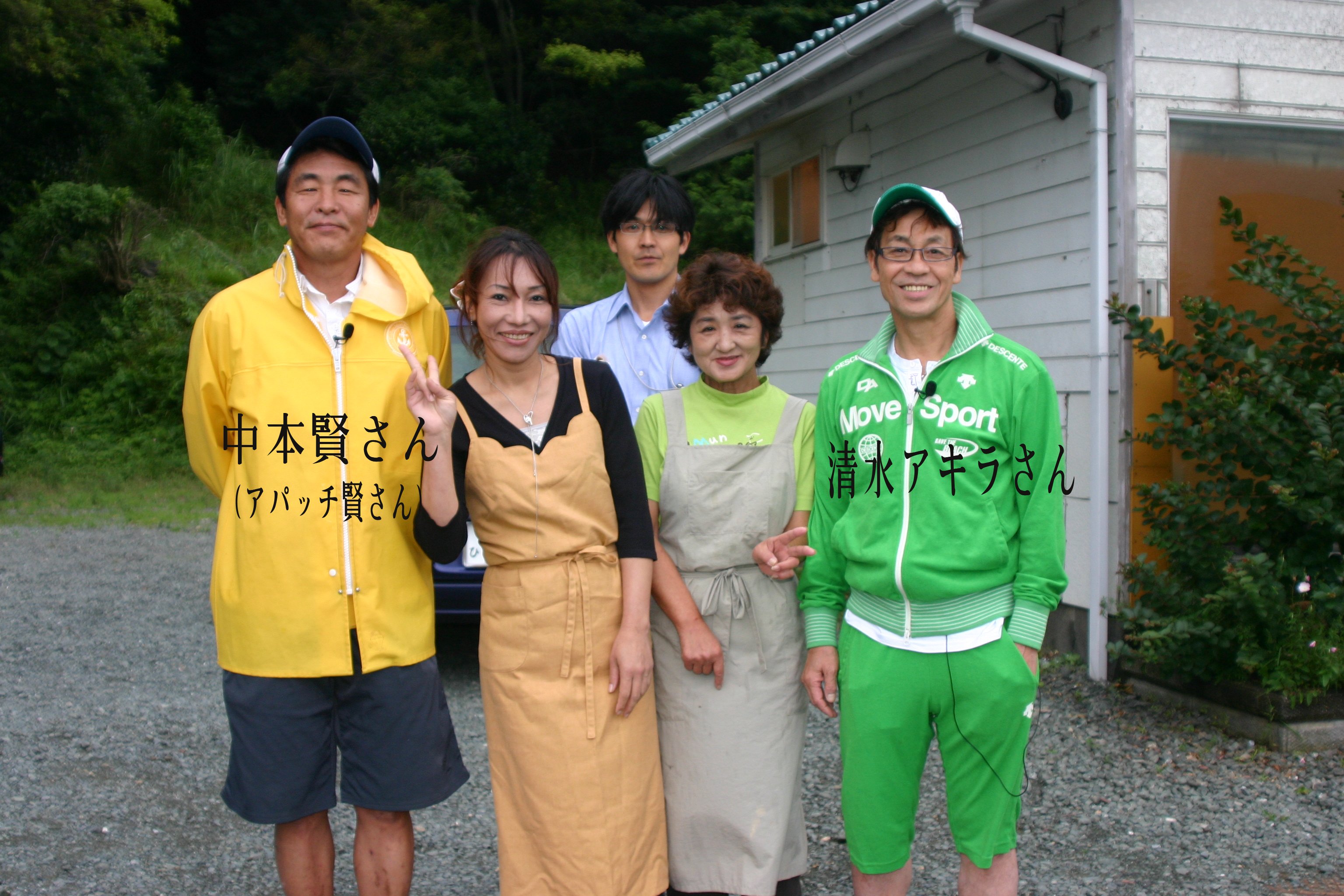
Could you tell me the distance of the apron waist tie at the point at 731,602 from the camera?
2.57 metres

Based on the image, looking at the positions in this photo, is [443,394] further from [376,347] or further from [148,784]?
[148,784]

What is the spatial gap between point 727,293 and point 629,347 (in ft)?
1.71

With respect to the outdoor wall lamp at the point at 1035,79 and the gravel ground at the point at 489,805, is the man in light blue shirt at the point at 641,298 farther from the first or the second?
the outdoor wall lamp at the point at 1035,79

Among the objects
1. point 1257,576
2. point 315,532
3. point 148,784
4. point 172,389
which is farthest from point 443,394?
point 172,389

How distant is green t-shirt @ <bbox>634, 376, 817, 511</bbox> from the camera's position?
8.66ft

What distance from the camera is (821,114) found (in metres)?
8.04

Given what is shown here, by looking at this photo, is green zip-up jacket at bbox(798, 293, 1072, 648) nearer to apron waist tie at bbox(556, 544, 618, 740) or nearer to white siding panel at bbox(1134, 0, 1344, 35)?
apron waist tie at bbox(556, 544, 618, 740)

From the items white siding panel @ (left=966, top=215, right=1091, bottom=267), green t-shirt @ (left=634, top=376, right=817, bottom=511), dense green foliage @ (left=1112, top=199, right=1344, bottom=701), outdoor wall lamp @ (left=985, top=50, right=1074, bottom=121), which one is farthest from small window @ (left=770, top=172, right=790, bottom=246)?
green t-shirt @ (left=634, top=376, right=817, bottom=511)

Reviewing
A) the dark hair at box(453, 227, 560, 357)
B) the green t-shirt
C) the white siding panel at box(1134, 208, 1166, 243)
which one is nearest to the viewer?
the dark hair at box(453, 227, 560, 357)

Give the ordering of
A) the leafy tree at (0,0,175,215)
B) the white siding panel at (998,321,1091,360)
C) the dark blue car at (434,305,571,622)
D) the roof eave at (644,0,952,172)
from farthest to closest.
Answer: the leafy tree at (0,0,175,215)
the roof eave at (644,0,952,172)
the white siding panel at (998,321,1091,360)
the dark blue car at (434,305,571,622)

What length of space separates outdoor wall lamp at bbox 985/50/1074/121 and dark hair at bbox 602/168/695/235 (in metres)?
3.08

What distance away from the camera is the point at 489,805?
390 cm

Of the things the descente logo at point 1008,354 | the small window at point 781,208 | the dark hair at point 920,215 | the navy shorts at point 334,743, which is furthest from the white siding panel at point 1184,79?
the navy shorts at point 334,743

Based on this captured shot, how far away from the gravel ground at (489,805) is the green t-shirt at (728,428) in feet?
4.70
